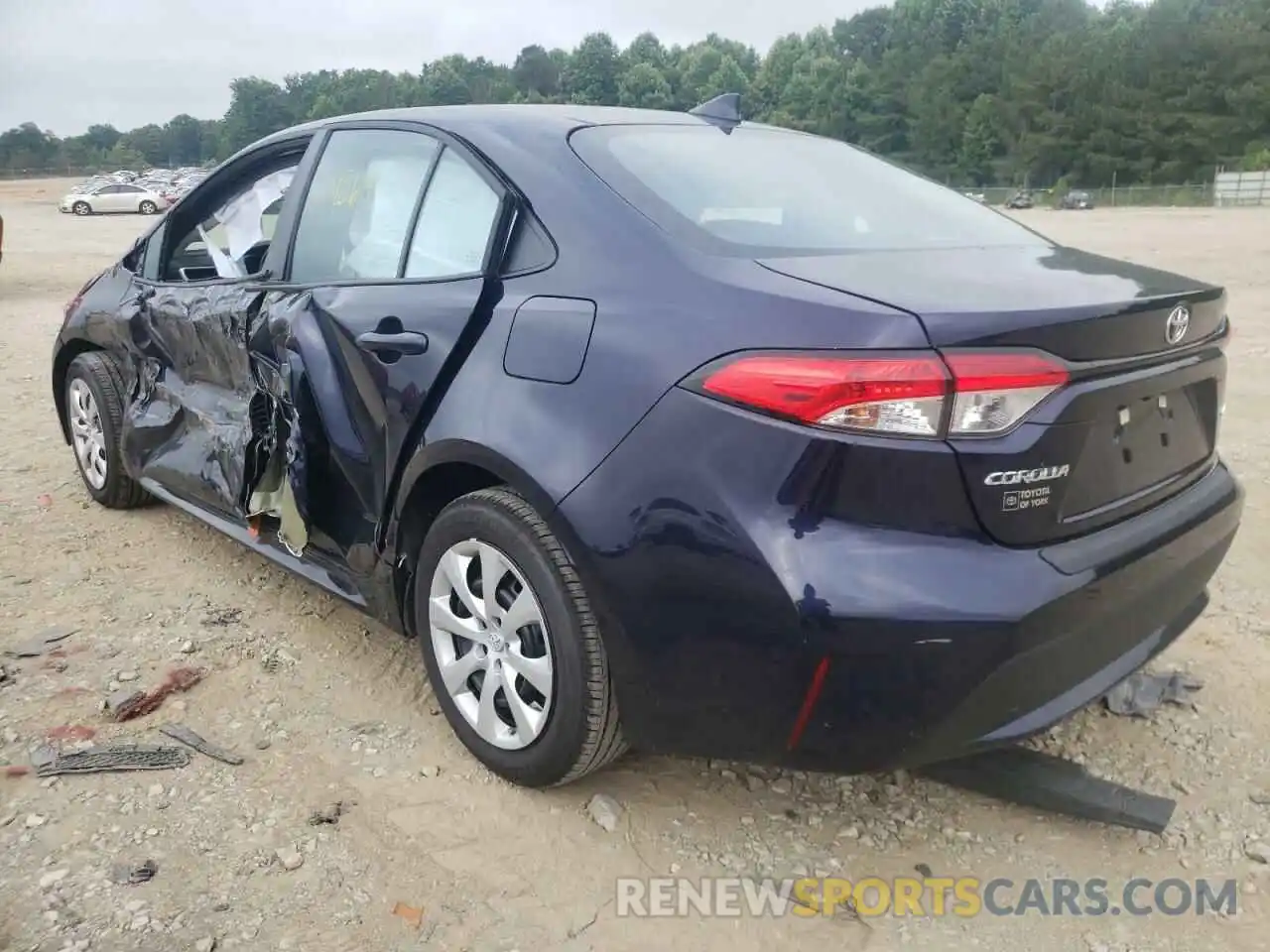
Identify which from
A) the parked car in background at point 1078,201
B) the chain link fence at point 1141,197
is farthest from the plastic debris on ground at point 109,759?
the parked car in background at point 1078,201

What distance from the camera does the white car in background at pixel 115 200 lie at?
40.2 m

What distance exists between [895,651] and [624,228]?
3.62ft

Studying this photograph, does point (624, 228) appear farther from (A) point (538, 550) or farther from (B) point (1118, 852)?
(B) point (1118, 852)

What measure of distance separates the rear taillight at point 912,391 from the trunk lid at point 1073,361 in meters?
0.03

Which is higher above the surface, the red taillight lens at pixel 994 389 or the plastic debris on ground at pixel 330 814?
the red taillight lens at pixel 994 389

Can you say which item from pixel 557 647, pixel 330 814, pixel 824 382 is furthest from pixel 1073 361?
pixel 330 814

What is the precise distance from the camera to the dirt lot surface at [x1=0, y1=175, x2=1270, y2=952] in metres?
2.21

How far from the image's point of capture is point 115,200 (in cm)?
4056

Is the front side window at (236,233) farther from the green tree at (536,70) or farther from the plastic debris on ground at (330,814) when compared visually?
the green tree at (536,70)

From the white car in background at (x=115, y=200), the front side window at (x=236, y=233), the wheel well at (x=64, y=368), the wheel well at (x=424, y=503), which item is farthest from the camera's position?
the white car in background at (x=115, y=200)

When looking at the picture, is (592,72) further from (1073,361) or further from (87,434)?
(1073,361)

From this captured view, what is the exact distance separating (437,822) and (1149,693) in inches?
79.7

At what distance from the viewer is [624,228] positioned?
2375mm

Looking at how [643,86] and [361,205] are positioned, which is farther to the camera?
[643,86]
